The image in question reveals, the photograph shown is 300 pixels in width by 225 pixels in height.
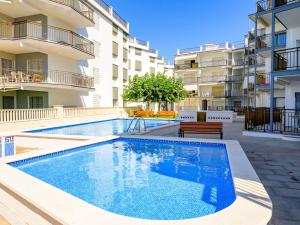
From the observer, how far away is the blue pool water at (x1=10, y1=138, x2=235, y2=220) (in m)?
5.65

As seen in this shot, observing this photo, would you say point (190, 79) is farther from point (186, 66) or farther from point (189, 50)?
point (189, 50)

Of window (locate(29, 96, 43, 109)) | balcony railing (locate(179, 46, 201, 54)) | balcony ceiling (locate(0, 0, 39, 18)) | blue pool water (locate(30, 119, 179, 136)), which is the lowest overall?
blue pool water (locate(30, 119, 179, 136))

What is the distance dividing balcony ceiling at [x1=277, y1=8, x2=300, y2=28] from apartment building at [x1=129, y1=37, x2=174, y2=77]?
32.2 meters

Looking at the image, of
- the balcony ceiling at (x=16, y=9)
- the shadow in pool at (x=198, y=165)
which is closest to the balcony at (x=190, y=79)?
the balcony ceiling at (x=16, y=9)

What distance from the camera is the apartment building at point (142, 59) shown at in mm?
47062

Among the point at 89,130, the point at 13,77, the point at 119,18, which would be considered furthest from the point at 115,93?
the point at 13,77

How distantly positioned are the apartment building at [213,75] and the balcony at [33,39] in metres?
31.0

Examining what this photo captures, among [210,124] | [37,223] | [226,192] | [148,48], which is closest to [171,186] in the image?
[226,192]

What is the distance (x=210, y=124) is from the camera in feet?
43.0

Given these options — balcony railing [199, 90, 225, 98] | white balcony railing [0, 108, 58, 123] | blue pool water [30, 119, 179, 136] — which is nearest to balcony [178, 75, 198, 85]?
Answer: balcony railing [199, 90, 225, 98]

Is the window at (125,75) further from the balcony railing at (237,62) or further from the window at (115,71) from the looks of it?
the balcony railing at (237,62)

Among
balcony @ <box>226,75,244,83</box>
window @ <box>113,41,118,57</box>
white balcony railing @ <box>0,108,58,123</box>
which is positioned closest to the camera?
white balcony railing @ <box>0,108,58,123</box>

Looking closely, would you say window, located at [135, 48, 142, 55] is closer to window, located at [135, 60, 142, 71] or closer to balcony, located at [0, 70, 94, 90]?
window, located at [135, 60, 142, 71]

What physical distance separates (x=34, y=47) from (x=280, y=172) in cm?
2196
